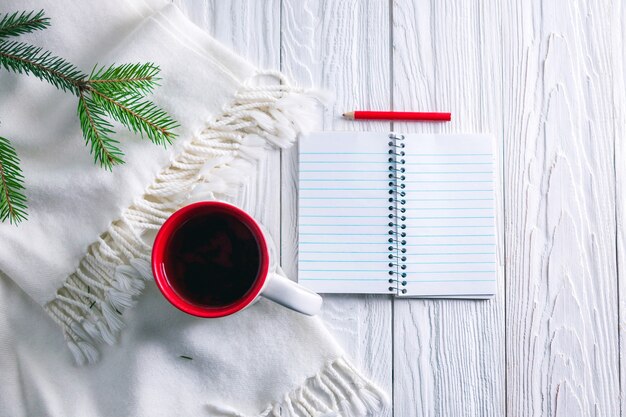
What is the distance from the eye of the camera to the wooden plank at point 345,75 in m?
0.67

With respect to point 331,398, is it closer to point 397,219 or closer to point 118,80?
point 397,219

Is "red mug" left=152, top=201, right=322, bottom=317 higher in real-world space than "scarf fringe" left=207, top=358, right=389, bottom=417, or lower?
higher

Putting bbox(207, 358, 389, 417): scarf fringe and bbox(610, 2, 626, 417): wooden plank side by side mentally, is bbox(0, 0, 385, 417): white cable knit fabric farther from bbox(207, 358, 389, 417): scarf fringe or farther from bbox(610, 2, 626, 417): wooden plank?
bbox(610, 2, 626, 417): wooden plank

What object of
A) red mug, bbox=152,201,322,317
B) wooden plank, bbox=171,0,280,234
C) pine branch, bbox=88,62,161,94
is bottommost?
red mug, bbox=152,201,322,317

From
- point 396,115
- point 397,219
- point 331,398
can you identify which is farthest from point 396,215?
point 331,398

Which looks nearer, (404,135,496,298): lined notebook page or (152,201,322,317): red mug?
(152,201,322,317): red mug

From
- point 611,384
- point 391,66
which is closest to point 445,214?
point 391,66

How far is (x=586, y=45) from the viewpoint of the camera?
70 centimetres

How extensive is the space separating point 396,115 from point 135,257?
36 cm

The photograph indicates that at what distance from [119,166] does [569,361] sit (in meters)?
0.61

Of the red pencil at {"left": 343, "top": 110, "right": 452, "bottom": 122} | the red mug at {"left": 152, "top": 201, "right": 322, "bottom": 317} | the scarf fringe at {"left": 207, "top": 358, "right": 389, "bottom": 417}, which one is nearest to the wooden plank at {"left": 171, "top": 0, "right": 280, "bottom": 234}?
the red pencil at {"left": 343, "top": 110, "right": 452, "bottom": 122}

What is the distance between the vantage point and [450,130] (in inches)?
27.0

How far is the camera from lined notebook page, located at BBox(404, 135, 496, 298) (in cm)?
67

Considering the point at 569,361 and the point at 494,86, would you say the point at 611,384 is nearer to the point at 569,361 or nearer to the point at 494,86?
the point at 569,361
